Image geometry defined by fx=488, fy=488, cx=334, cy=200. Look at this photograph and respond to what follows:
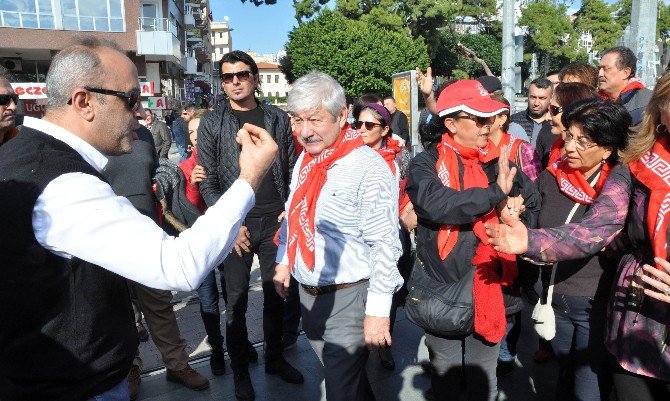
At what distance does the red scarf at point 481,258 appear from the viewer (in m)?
2.39

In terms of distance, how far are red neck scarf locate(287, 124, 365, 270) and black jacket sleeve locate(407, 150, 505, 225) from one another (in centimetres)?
36

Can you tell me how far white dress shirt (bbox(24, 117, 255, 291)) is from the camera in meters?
1.33

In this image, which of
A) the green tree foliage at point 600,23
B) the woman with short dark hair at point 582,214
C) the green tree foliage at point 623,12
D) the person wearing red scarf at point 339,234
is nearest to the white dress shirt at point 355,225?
the person wearing red scarf at point 339,234

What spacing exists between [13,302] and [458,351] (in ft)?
6.58

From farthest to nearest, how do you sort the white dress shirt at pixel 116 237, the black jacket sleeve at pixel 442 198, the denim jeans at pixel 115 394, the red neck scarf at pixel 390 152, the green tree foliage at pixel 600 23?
the green tree foliage at pixel 600 23, the red neck scarf at pixel 390 152, the black jacket sleeve at pixel 442 198, the denim jeans at pixel 115 394, the white dress shirt at pixel 116 237

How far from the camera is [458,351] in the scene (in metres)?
2.55

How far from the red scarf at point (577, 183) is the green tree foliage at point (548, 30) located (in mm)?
48065

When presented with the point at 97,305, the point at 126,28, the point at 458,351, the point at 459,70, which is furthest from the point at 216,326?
Answer: the point at 459,70

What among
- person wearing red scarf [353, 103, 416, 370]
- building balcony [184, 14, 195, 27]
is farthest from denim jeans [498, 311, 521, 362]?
building balcony [184, 14, 195, 27]

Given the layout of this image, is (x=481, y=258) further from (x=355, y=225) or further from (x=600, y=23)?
(x=600, y=23)

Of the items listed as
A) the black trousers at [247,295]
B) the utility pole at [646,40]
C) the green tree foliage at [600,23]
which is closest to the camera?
the black trousers at [247,295]

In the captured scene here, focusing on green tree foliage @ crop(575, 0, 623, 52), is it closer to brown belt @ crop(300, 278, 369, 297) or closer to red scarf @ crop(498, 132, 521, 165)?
red scarf @ crop(498, 132, 521, 165)

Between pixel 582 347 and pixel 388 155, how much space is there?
1.98 m

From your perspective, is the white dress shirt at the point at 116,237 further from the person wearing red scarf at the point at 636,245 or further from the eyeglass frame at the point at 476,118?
the eyeglass frame at the point at 476,118
